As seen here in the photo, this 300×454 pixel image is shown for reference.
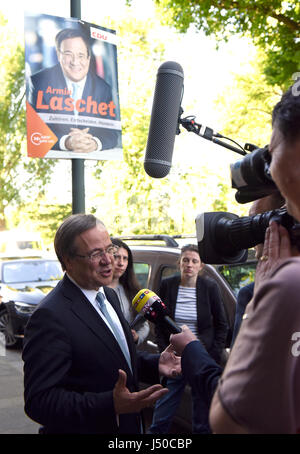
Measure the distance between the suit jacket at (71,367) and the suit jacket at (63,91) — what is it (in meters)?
Result: 2.28

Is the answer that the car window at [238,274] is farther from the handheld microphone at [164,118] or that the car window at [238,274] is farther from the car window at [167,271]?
the handheld microphone at [164,118]

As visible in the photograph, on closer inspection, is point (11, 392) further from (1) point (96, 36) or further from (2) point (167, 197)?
(2) point (167, 197)

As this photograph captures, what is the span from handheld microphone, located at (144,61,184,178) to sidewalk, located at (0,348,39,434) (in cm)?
380

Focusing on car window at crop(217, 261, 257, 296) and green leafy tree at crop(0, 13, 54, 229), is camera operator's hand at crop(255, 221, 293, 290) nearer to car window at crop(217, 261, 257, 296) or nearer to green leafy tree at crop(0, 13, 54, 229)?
car window at crop(217, 261, 257, 296)

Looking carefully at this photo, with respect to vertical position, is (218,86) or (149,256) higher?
(218,86)

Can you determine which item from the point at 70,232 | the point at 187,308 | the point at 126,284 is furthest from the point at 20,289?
the point at 70,232

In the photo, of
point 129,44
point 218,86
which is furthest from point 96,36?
point 218,86

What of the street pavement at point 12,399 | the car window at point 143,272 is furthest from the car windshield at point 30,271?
the car window at point 143,272

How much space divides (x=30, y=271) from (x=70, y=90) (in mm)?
6444

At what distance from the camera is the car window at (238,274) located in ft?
14.3

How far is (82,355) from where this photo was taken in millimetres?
2016

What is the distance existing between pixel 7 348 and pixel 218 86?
1174cm

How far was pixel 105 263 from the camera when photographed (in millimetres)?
2309

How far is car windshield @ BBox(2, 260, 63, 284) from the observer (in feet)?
32.2
